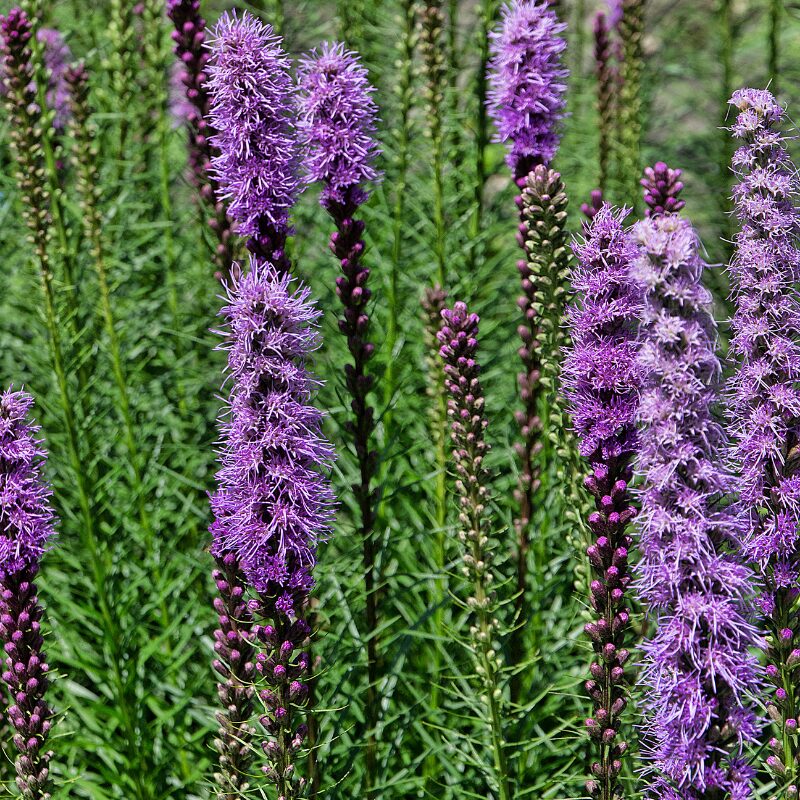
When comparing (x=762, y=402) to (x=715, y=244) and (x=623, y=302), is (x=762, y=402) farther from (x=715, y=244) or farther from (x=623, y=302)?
(x=715, y=244)

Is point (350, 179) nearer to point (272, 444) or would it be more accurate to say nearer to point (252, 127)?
point (252, 127)

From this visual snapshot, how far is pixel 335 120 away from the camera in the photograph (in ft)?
10.5

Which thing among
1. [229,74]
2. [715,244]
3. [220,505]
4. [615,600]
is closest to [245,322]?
[220,505]

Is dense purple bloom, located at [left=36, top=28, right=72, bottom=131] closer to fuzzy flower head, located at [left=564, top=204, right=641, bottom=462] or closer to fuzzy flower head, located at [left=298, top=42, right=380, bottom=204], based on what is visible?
fuzzy flower head, located at [left=298, top=42, right=380, bottom=204]

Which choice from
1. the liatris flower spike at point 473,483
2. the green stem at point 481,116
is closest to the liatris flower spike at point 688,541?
the liatris flower spike at point 473,483

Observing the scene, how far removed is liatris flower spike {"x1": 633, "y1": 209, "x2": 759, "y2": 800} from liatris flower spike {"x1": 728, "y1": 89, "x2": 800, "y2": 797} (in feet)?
0.67

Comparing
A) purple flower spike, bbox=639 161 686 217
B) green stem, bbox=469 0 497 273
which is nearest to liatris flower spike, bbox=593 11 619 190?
green stem, bbox=469 0 497 273

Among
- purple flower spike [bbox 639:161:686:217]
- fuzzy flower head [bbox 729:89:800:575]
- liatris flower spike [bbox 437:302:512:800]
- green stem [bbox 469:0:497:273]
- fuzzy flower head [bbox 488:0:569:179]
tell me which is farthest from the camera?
green stem [bbox 469:0:497:273]

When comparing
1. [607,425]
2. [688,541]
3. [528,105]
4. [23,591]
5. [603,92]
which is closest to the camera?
[688,541]

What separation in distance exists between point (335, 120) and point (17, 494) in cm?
141

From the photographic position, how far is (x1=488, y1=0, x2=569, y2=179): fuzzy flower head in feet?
11.7

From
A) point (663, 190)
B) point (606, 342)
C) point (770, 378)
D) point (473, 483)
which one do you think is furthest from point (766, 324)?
point (473, 483)

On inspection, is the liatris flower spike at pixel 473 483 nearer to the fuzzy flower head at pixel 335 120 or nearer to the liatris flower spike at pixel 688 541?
the fuzzy flower head at pixel 335 120

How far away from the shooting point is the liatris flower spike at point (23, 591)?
Result: 9.58 ft
